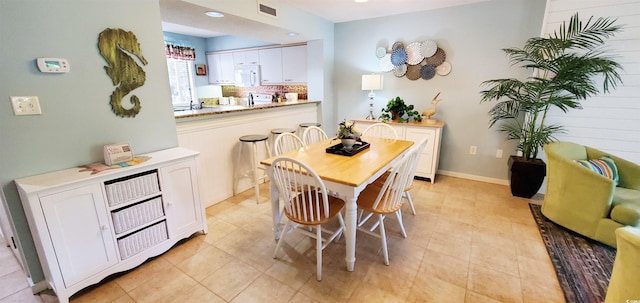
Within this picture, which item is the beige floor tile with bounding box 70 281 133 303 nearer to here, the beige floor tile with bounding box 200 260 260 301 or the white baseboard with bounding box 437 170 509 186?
the beige floor tile with bounding box 200 260 260 301

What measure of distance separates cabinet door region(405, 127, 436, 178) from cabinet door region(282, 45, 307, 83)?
7.05 feet

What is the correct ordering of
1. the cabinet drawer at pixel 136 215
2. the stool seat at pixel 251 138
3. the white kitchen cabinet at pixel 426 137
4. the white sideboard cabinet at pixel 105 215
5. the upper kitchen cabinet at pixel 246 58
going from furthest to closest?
the upper kitchen cabinet at pixel 246 58
the white kitchen cabinet at pixel 426 137
the stool seat at pixel 251 138
the cabinet drawer at pixel 136 215
the white sideboard cabinet at pixel 105 215

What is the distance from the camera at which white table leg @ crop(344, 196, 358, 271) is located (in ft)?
5.57

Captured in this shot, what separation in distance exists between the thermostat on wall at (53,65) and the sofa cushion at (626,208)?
4.07 metres

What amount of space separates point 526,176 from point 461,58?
168 cm

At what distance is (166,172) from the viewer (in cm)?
200

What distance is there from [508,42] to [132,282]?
14.7ft

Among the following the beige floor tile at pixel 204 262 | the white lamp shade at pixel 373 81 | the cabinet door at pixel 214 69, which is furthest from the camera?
the cabinet door at pixel 214 69

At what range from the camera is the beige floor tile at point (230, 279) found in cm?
172

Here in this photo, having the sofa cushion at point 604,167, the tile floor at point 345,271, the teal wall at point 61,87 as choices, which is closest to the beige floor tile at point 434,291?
the tile floor at point 345,271

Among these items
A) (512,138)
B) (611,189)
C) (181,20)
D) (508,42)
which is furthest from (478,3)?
(181,20)

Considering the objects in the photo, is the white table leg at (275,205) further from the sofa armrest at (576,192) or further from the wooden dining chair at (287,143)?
the sofa armrest at (576,192)

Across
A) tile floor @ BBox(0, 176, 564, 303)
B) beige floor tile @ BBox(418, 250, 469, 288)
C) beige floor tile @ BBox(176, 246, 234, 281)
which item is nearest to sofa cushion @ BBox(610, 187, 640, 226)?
tile floor @ BBox(0, 176, 564, 303)

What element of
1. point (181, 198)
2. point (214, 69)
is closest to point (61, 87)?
point (181, 198)
